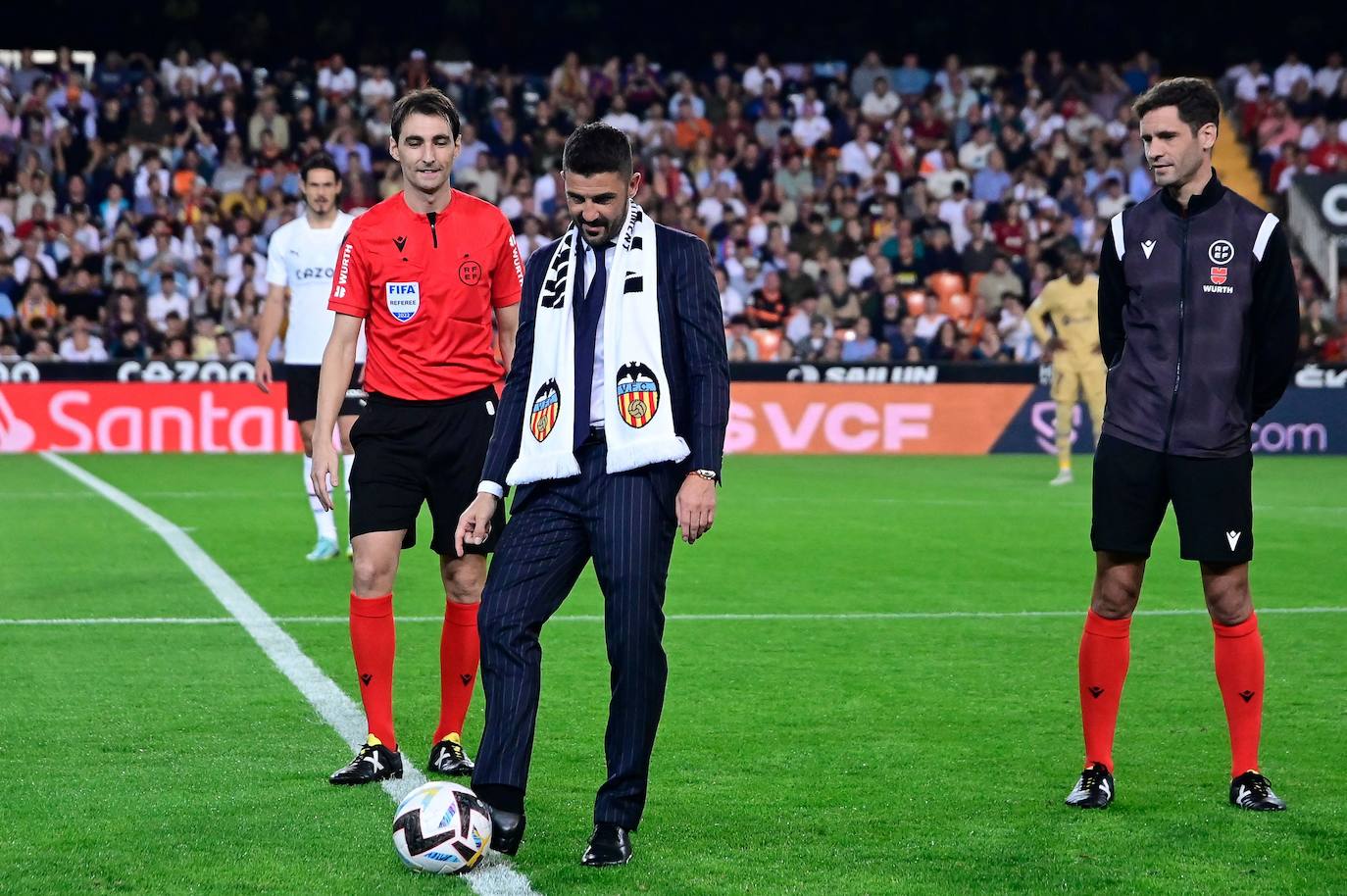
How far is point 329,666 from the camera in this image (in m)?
7.72

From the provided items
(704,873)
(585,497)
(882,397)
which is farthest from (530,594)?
(882,397)

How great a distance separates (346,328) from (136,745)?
5.20 ft

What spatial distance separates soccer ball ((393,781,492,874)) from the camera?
4.62 m

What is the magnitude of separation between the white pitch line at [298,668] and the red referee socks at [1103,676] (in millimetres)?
1933

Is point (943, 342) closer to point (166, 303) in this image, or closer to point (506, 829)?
point (166, 303)

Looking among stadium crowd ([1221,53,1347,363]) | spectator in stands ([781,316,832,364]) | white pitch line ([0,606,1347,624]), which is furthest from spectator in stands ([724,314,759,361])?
white pitch line ([0,606,1347,624])

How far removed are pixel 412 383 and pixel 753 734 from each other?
1.73m

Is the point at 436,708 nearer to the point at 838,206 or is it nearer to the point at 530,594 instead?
the point at 530,594

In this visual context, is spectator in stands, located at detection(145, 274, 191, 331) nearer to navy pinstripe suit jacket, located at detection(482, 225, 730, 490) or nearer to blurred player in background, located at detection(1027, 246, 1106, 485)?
blurred player in background, located at detection(1027, 246, 1106, 485)

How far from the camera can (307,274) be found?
10414 mm

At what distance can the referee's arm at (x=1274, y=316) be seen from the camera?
5.38m

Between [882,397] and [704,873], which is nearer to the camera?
[704,873]

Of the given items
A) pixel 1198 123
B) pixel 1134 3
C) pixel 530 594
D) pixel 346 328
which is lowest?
pixel 530 594

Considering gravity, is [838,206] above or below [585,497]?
above
